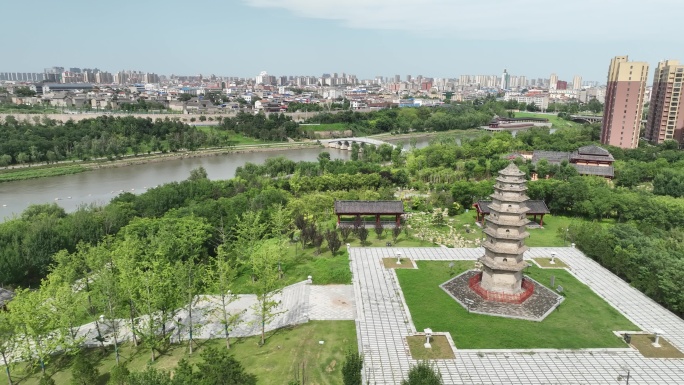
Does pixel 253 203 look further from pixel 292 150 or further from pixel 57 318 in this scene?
pixel 292 150

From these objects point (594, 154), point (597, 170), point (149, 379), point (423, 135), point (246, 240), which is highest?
point (594, 154)

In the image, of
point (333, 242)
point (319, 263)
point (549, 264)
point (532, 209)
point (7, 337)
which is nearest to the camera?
point (7, 337)

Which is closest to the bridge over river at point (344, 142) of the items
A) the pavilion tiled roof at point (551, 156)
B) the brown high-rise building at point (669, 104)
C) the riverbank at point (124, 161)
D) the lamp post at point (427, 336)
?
the riverbank at point (124, 161)

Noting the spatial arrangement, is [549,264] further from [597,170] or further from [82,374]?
[597,170]

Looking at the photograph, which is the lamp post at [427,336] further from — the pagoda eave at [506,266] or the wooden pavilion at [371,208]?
the wooden pavilion at [371,208]

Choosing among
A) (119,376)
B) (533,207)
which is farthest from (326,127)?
(119,376)

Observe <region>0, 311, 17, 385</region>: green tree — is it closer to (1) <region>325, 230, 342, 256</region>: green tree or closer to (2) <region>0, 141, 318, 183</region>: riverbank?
(1) <region>325, 230, 342, 256</region>: green tree
